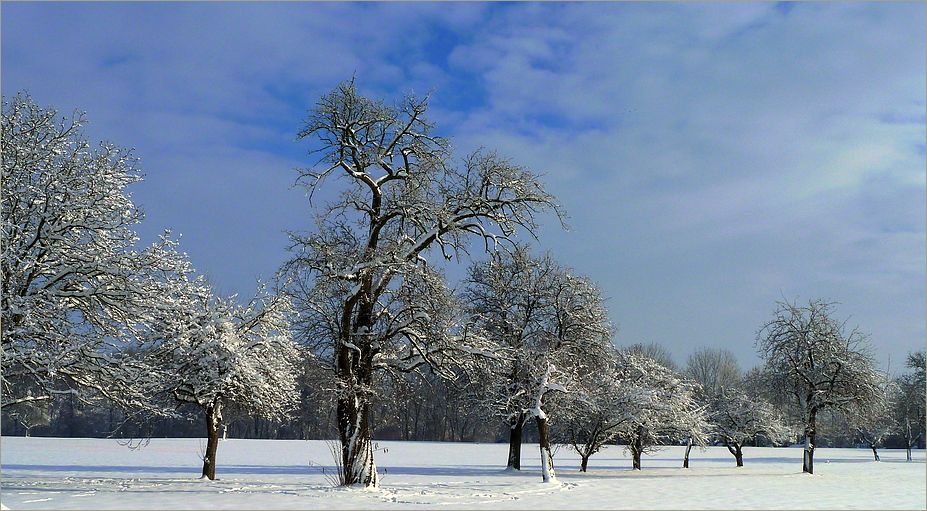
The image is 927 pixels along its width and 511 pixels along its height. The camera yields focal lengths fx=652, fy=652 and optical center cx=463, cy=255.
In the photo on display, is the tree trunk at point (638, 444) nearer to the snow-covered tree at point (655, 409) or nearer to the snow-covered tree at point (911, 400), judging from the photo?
the snow-covered tree at point (655, 409)

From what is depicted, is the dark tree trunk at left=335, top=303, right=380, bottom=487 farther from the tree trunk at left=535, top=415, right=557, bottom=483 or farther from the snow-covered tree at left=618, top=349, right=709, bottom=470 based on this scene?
the snow-covered tree at left=618, top=349, right=709, bottom=470

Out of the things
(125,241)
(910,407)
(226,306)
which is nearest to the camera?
(125,241)

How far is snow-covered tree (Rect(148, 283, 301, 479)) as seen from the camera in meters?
19.5

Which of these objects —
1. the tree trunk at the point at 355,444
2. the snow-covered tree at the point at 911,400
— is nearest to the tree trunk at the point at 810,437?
the tree trunk at the point at 355,444

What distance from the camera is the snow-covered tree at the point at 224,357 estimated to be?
19.5 m

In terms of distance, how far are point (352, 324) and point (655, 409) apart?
14402mm

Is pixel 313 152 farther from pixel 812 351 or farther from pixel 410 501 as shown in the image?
pixel 812 351

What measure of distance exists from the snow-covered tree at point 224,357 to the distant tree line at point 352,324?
0.23 feet

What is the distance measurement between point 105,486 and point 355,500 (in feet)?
27.7

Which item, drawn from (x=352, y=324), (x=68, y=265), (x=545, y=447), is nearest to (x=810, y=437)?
(x=545, y=447)

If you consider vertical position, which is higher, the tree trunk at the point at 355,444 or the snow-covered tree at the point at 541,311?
the snow-covered tree at the point at 541,311

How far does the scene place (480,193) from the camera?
1866cm

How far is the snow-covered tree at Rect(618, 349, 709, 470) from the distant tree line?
14 centimetres

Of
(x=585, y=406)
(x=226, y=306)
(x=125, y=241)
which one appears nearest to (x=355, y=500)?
(x=125, y=241)
